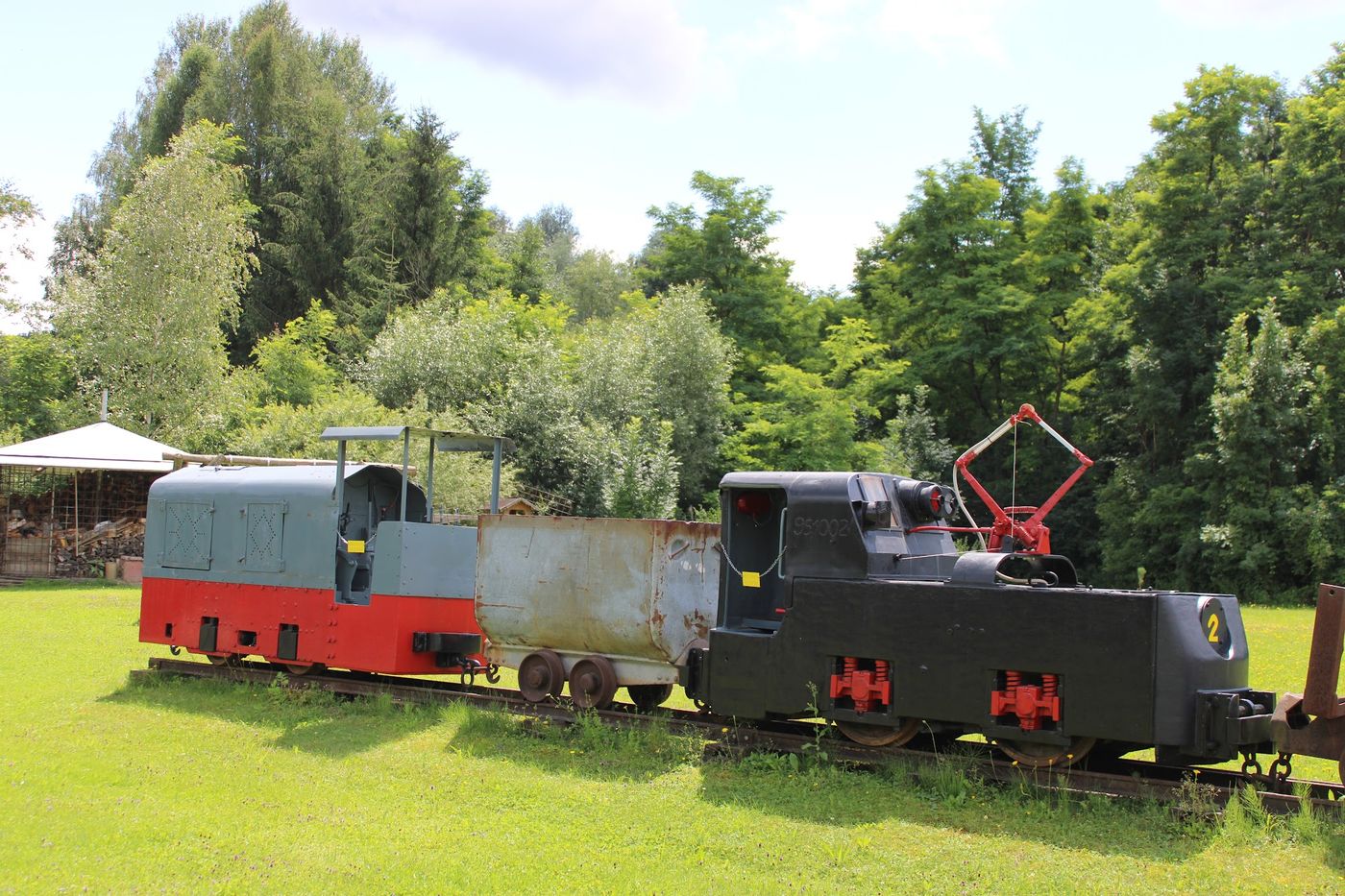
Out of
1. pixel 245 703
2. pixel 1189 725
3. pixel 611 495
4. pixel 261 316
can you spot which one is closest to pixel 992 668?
pixel 1189 725

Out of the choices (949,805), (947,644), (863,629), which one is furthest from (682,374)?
(949,805)

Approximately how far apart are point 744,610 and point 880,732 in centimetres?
213

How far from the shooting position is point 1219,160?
39344 millimetres

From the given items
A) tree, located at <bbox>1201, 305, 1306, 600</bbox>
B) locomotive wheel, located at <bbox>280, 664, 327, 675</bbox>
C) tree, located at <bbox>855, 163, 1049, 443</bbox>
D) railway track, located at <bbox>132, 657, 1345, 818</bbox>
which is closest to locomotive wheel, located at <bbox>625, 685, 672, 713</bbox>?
railway track, located at <bbox>132, 657, 1345, 818</bbox>

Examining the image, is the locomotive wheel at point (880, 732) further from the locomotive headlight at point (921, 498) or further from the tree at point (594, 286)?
the tree at point (594, 286)

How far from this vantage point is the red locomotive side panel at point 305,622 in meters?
13.0

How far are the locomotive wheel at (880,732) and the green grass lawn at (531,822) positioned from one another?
422 mm

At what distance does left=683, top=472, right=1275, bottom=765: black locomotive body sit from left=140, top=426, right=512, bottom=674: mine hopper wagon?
12.9ft

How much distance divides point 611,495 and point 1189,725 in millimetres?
22679

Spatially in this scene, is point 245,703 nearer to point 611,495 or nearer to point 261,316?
point 611,495

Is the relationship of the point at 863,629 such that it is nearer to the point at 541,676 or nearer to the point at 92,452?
the point at 541,676

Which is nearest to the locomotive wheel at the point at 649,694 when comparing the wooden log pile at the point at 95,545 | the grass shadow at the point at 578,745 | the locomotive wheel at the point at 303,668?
the grass shadow at the point at 578,745

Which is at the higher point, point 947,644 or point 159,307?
point 159,307

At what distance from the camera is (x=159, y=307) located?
3741 cm
